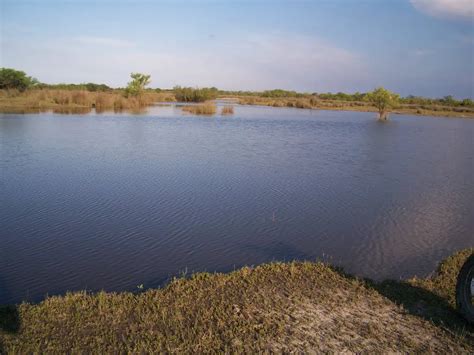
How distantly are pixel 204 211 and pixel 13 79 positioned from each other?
42.3m

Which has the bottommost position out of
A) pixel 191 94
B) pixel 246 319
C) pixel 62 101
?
pixel 246 319

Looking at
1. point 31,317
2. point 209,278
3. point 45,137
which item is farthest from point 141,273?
point 45,137

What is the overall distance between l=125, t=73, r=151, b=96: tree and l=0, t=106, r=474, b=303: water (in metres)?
29.6

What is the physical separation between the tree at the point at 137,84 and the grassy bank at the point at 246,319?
4474cm

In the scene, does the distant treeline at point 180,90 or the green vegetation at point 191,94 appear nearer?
the distant treeline at point 180,90

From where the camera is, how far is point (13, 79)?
4250 centimetres

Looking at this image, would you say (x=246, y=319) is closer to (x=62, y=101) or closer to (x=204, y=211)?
(x=204, y=211)

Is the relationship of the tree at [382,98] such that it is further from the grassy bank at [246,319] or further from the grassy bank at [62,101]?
the grassy bank at [246,319]

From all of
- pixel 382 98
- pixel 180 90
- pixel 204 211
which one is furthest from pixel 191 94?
pixel 204 211

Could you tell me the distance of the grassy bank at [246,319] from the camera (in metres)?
4.01

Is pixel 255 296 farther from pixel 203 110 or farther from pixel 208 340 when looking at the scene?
pixel 203 110

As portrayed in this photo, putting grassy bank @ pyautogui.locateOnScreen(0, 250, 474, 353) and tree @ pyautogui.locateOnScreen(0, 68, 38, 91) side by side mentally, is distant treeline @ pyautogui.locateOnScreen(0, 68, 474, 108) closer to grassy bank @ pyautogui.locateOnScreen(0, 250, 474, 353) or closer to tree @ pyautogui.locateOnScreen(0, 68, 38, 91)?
tree @ pyautogui.locateOnScreen(0, 68, 38, 91)

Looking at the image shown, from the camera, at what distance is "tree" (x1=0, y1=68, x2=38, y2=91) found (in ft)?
138

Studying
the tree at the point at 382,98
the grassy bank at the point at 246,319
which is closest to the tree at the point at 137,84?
the tree at the point at 382,98
